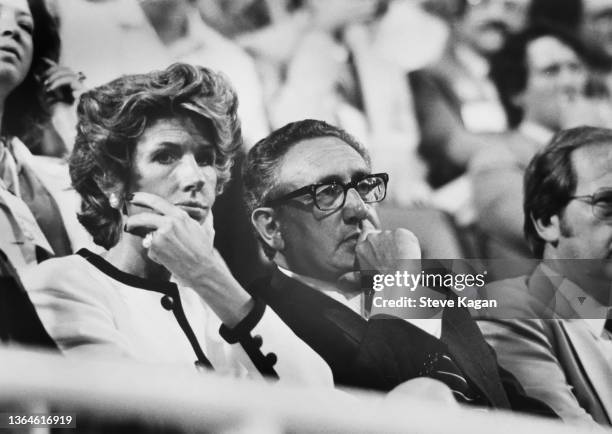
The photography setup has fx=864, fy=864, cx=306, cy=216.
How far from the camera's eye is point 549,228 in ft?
10.3

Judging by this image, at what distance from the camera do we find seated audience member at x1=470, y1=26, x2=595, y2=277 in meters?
3.13

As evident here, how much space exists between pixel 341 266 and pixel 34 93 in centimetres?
118

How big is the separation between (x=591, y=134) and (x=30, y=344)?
2.11 meters

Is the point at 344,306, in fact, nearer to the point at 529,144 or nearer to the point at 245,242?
the point at 245,242

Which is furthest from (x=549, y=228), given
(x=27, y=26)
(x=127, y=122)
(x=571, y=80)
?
(x=27, y=26)

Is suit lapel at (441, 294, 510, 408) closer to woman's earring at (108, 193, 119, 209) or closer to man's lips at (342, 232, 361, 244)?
man's lips at (342, 232, 361, 244)

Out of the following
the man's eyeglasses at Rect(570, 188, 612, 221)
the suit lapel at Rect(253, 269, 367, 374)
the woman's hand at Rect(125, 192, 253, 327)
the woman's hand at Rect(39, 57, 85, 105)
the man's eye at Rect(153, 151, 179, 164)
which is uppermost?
the woman's hand at Rect(39, 57, 85, 105)

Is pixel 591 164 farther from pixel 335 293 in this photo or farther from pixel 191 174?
pixel 191 174

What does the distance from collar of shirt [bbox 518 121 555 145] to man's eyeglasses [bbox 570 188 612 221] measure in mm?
240

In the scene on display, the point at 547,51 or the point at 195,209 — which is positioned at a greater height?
the point at 547,51

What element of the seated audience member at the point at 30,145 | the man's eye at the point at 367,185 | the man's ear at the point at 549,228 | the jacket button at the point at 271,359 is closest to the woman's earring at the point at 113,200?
the seated audience member at the point at 30,145

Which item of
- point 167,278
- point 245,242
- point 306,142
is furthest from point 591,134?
point 167,278

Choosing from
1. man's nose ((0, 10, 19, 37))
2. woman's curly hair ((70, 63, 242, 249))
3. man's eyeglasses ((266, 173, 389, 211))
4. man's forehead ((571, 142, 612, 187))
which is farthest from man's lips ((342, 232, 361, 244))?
man's nose ((0, 10, 19, 37))

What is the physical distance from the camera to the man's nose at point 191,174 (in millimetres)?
2863
